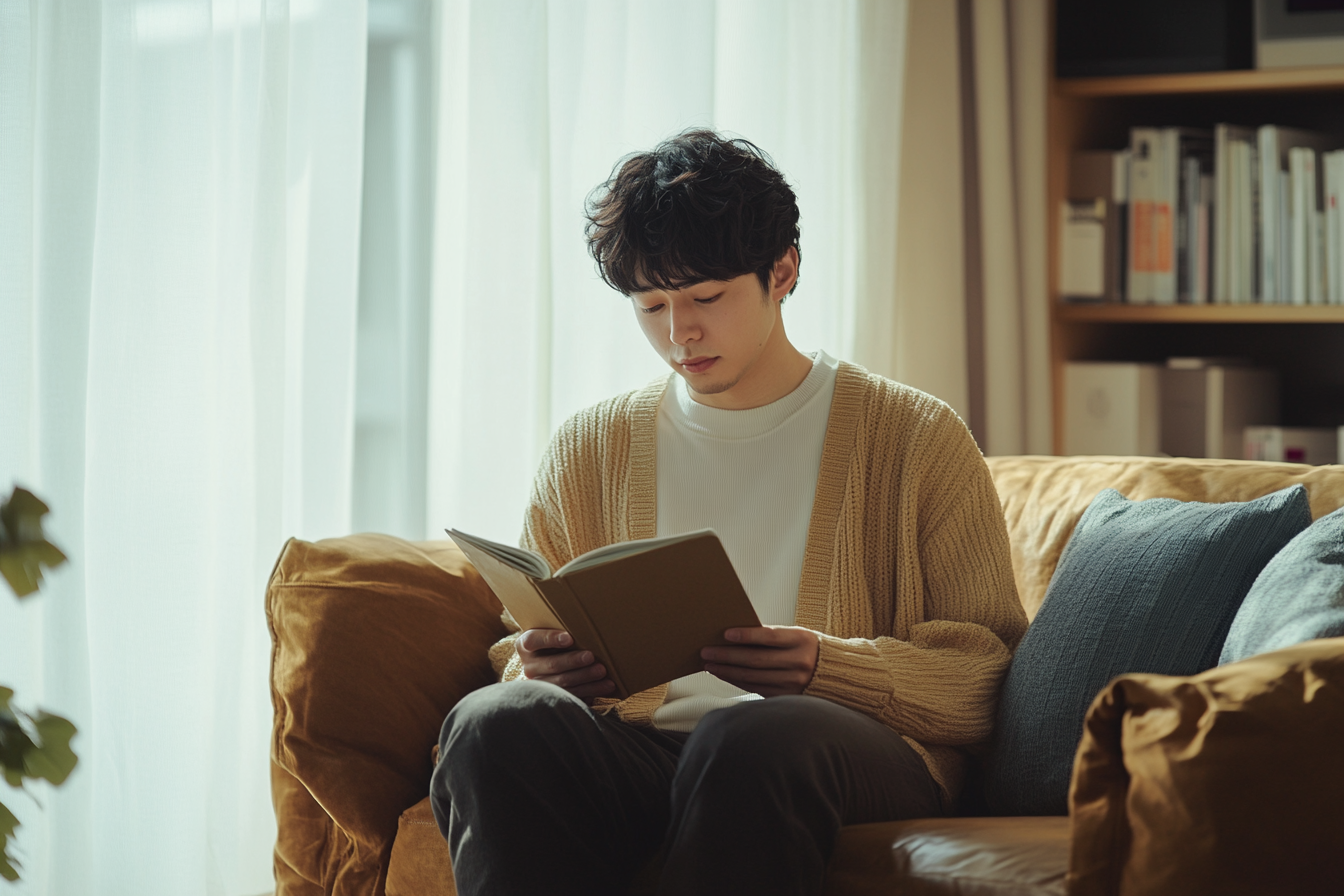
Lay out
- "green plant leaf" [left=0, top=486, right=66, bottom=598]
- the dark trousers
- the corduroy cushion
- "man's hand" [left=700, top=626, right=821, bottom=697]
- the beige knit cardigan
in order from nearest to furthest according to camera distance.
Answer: "green plant leaf" [left=0, top=486, right=66, bottom=598], the corduroy cushion, the dark trousers, "man's hand" [left=700, top=626, right=821, bottom=697], the beige knit cardigan

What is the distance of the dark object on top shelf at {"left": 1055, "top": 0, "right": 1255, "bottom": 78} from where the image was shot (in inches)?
96.4

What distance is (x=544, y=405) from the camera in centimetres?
191

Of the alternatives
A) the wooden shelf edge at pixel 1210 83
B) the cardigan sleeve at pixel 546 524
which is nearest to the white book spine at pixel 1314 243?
the wooden shelf edge at pixel 1210 83

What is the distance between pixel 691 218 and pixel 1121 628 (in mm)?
598

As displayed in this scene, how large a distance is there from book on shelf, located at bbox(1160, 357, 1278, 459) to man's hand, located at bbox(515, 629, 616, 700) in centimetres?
170

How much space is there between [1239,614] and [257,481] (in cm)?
112

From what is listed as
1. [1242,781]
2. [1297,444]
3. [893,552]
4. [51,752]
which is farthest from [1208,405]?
[51,752]

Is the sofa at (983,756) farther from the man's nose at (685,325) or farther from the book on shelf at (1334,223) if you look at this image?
the book on shelf at (1334,223)

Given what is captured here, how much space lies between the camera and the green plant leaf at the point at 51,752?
1.70 ft

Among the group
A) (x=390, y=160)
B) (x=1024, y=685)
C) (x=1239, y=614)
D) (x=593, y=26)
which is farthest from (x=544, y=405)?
(x=1239, y=614)

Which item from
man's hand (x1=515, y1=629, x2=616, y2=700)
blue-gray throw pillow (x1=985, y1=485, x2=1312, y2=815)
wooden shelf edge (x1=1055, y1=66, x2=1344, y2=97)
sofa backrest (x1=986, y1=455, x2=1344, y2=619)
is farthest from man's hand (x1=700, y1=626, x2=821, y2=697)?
wooden shelf edge (x1=1055, y1=66, x2=1344, y2=97)

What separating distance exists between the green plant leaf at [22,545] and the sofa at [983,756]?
2.32 feet

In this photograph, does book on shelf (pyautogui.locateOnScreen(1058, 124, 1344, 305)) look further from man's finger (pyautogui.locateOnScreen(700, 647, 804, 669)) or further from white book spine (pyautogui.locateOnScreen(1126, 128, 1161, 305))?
man's finger (pyautogui.locateOnScreen(700, 647, 804, 669))

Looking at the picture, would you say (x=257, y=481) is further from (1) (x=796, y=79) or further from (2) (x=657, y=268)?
(1) (x=796, y=79)
